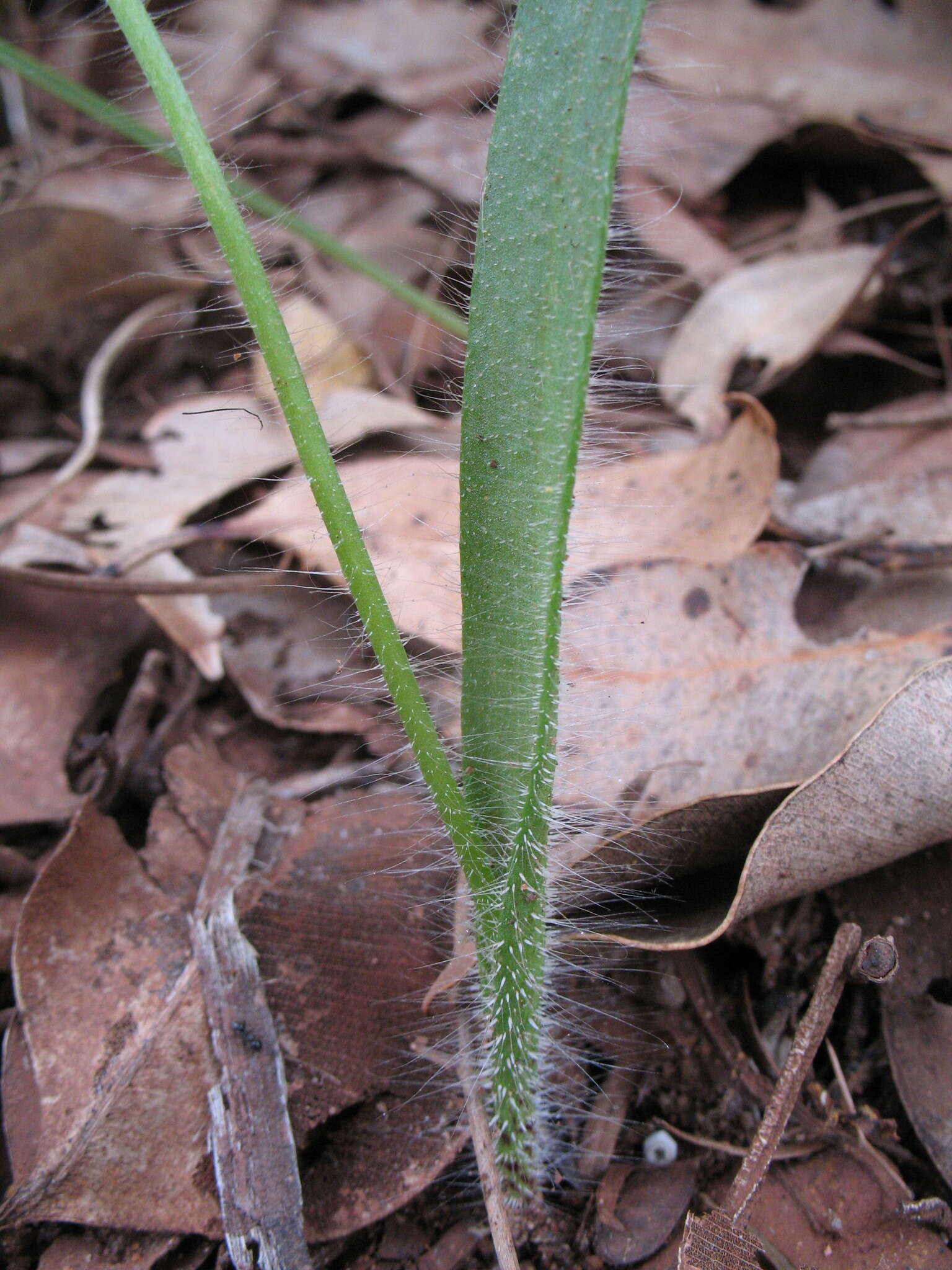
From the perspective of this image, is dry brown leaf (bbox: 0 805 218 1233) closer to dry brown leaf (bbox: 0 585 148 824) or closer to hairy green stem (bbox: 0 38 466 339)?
dry brown leaf (bbox: 0 585 148 824)

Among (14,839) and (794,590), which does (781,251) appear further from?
(14,839)

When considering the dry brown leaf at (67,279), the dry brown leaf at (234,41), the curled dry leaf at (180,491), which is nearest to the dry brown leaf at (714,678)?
the curled dry leaf at (180,491)

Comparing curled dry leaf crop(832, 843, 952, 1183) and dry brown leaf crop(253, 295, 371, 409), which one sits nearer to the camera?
curled dry leaf crop(832, 843, 952, 1183)

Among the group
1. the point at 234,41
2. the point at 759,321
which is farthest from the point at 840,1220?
the point at 234,41

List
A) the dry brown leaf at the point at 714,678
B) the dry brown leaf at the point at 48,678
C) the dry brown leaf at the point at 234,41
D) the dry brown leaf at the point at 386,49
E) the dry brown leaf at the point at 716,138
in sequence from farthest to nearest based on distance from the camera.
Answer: the dry brown leaf at the point at 386,49
the dry brown leaf at the point at 234,41
the dry brown leaf at the point at 716,138
the dry brown leaf at the point at 48,678
the dry brown leaf at the point at 714,678

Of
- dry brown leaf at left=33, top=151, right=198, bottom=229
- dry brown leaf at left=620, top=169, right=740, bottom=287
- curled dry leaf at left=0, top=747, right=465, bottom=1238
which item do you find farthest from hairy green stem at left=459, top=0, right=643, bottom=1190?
dry brown leaf at left=33, top=151, right=198, bottom=229

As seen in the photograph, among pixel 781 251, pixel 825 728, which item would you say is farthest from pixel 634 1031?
pixel 781 251

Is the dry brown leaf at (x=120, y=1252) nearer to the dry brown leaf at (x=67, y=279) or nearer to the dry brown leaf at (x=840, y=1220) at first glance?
the dry brown leaf at (x=840, y=1220)

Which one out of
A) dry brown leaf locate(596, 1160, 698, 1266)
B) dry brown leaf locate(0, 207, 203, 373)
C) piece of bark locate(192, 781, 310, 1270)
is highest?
dry brown leaf locate(0, 207, 203, 373)
